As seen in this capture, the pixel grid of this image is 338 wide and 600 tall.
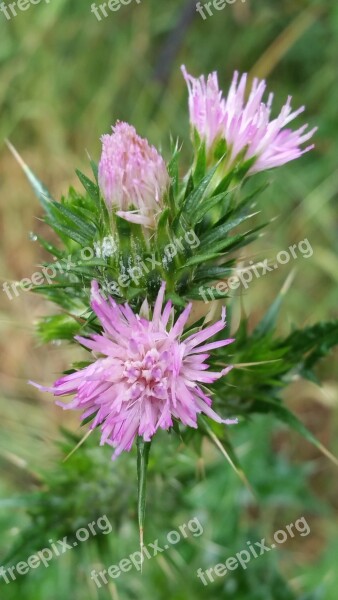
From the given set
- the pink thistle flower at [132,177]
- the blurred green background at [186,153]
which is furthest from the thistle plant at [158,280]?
the blurred green background at [186,153]

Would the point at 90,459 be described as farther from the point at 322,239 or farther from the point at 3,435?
the point at 322,239

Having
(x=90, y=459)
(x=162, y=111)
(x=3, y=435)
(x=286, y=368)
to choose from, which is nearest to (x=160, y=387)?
(x=286, y=368)

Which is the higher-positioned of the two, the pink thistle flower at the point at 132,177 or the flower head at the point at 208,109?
the flower head at the point at 208,109

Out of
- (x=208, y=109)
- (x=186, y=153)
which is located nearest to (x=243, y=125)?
(x=208, y=109)

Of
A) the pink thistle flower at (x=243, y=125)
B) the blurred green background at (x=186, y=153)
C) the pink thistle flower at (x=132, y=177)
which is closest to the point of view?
the pink thistle flower at (x=132, y=177)

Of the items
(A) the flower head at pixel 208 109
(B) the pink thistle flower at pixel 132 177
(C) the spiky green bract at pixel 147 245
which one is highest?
(A) the flower head at pixel 208 109

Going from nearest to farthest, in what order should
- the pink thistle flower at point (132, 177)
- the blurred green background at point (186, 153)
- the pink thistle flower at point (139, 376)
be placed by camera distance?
the pink thistle flower at point (139, 376), the pink thistle flower at point (132, 177), the blurred green background at point (186, 153)

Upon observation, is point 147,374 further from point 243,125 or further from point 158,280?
point 243,125

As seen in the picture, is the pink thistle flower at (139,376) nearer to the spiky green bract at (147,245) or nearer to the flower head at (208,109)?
the spiky green bract at (147,245)
